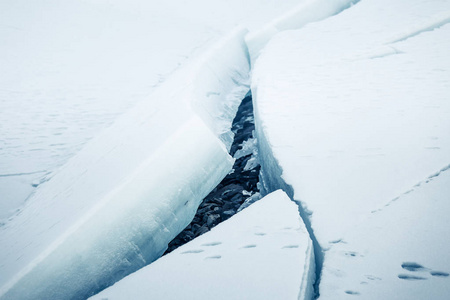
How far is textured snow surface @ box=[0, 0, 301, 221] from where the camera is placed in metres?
2.69

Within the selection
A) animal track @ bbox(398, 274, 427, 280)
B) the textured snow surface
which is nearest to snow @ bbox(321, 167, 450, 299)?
animal track @ bbox(398, 274, 427, 280)

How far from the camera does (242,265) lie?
0.84m

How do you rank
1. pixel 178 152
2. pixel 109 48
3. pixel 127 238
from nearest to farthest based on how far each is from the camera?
pixel 127 238 → pixel 178 152 → pixel 109 48

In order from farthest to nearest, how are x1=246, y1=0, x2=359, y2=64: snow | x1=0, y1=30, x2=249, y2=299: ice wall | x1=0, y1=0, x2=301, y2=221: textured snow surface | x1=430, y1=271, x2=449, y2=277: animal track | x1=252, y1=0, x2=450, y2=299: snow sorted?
x1=246, y1=0, x2=359, y2=64: snow
x1=0, y1=0, x2=301, y2=221: textured snow surface
x1=0, y1=30, x2=249, y2=299: ice wall
x1=252, y1=0, x2=450, y2=299: snow
x1=430, y1=271, x2=449, y2=277: animal track

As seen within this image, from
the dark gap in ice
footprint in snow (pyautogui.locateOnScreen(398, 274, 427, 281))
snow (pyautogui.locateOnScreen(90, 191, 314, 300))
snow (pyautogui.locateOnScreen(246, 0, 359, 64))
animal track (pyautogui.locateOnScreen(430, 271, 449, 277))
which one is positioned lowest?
the dark gap in ice

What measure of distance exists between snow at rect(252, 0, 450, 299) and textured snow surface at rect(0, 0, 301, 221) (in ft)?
4.24

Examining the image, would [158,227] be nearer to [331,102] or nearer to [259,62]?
[331,102]

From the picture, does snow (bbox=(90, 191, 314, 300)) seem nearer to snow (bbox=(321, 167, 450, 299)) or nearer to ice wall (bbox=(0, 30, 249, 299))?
snow (bbox=(321, 167, 450, 299))

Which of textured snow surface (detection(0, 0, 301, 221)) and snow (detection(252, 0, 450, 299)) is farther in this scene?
textured snow surface (detection(0, 0, 301, 221))

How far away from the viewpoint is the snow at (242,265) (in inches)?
30.0

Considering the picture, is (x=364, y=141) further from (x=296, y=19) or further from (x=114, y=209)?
(x=296, y=19)

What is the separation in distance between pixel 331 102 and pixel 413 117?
17.4 inches

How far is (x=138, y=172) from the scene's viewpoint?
1.36 meters

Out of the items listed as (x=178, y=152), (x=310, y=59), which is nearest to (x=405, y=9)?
(x=310, y=59)
